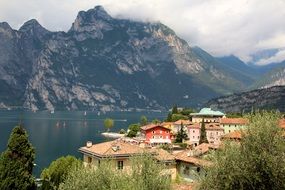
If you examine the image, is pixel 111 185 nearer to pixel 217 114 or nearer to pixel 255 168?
pixel 255 168

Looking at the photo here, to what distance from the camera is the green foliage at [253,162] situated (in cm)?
2855

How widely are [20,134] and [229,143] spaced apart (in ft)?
72.5

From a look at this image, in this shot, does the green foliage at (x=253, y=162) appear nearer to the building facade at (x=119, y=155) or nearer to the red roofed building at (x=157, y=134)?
the building facade at (x=119, y=155)

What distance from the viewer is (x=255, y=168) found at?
28.9 metres

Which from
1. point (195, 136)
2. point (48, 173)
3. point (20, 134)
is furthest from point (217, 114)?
point (20, 134)

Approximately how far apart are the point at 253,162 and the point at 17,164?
Answer: 926 inches

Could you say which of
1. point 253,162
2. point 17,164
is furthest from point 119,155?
point 253,162

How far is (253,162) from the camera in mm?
28844

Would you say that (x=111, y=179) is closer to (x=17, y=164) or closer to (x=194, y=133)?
(x=17, y=164)

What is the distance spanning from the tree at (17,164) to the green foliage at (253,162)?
19.5 metres

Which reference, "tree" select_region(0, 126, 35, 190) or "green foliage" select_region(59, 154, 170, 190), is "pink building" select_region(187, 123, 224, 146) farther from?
"green foliage" select_region(59, 154, 170, 190)

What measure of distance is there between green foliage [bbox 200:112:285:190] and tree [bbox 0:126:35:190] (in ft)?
64.1

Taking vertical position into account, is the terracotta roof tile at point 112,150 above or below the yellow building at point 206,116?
below

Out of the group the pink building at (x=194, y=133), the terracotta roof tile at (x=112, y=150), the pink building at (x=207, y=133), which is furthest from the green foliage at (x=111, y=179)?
the pink building at (x=194, y=133)
